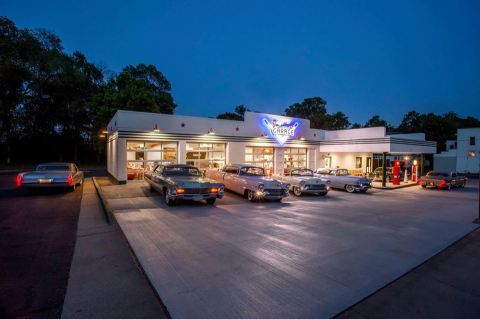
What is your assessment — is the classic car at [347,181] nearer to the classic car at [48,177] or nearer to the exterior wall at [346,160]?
the exterior wall at [346,160]

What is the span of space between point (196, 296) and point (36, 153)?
4471cm

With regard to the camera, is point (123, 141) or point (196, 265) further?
point (123, 141)

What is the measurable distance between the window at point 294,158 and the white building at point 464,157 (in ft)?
83.7

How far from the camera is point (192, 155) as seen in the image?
18391 mm

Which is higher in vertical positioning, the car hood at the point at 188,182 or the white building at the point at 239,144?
the white building at the point at 239,144

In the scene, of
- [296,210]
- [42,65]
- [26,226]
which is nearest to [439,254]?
[296,210]

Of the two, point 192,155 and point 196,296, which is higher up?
point 192,155

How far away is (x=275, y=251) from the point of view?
531cm

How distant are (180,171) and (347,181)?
32.0 ft

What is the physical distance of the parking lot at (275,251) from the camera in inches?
137

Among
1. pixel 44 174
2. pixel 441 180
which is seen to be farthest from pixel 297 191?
pixel 44 174

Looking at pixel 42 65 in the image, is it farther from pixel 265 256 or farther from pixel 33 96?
pixel 265 256

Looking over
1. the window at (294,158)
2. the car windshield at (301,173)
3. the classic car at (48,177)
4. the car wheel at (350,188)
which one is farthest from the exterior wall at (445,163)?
the classic car at (48,177)

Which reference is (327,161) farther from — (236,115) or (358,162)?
(236,115)
